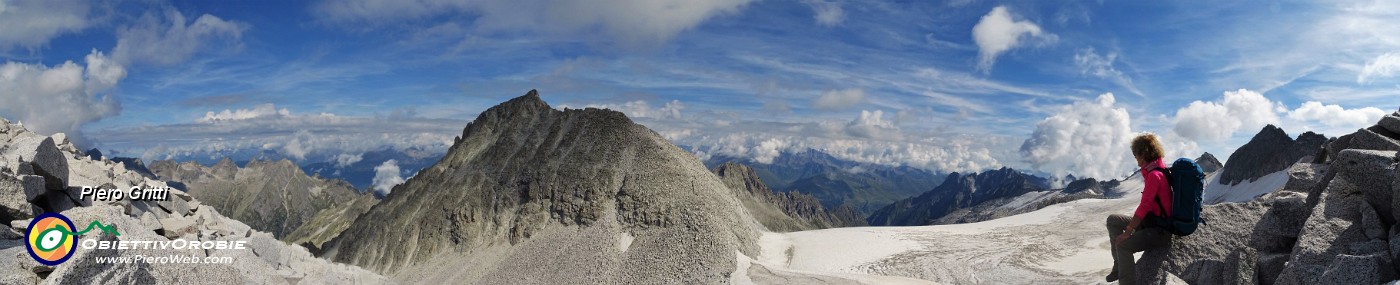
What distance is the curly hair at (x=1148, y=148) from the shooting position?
519 inches

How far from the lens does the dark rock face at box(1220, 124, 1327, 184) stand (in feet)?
439

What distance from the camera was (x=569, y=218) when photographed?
65.2 metres

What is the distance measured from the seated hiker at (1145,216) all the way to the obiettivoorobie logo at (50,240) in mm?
23860

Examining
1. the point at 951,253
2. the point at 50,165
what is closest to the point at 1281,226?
the point at 50,165

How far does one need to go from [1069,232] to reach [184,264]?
Answer: 7078 cm

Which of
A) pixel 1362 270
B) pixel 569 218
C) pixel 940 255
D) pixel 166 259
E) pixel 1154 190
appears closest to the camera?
pixel 1362 270

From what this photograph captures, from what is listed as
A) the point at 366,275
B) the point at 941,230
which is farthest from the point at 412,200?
the point at 941,230

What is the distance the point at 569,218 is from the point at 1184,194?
5817 cm

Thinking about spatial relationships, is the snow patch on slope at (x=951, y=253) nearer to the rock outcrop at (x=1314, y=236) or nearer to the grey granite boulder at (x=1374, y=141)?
the grey granite boulder at (x=1374, y=141)

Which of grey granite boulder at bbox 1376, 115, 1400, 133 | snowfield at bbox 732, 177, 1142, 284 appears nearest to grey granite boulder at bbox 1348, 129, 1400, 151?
A: grey granite boulder at bbox 1376, 115, 1400, 133

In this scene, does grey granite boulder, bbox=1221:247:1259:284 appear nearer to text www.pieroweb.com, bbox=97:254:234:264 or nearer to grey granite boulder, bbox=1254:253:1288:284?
grey granite boulder, bbox=1254:253:1288:284

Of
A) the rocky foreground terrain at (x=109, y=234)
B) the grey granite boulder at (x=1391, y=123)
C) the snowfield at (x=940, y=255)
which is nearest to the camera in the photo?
the rocky foreground terrain at (x=109, y=234)

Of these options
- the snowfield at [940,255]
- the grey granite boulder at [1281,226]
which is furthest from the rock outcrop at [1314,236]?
the snowfield at [940,255]

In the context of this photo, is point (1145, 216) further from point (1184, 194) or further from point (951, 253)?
point (951, 253)
